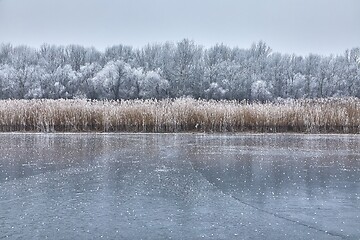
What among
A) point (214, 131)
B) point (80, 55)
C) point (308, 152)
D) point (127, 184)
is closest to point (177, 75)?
point (80, 55)

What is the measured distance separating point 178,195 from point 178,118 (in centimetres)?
1067

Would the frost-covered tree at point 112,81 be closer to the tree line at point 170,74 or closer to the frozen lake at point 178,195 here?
the tree line at point 170,74

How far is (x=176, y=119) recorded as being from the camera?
52.0ft

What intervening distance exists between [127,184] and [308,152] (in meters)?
5.14

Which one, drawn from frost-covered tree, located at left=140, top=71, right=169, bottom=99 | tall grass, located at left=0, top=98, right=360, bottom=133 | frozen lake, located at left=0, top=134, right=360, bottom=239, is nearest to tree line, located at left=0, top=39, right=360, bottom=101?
frost-covered tree, located at left=140, top=71, right=169, bottom=99

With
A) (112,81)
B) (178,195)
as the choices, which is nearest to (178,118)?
(178,195)

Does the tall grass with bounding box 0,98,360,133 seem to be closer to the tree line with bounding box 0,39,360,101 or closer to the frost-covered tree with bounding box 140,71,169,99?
the tree line with bounding box 0,39,360,101

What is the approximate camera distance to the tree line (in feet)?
185

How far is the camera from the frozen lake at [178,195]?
3.87 metres

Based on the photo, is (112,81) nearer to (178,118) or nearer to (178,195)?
(178,118)

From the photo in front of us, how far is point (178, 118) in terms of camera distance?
52.1 feet

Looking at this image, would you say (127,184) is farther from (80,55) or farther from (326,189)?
(80,55)

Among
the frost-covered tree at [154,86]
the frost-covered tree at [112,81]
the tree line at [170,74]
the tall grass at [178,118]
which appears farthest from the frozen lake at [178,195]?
the frost-covered tree at [112,81]

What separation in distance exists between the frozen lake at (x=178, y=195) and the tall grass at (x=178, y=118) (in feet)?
21.7
